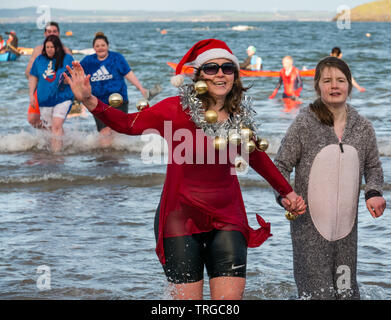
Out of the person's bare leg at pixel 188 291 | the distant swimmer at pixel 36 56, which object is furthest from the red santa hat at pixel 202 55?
the distant swimmer at pixel 36 56

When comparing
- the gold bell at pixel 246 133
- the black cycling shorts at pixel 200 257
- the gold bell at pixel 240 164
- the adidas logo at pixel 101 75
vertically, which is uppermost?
the gold bell at pixel 246 133

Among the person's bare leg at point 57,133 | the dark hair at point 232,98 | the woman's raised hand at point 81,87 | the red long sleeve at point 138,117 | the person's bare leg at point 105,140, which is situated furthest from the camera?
the person's bare leg at point 105,140

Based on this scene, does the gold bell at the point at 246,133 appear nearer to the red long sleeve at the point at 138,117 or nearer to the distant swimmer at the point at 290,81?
the red long sleeve at the point at 138,117

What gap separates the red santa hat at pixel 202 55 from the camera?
383cm

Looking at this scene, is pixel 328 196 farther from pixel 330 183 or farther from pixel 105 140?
pixel 105 140

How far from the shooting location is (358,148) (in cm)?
396

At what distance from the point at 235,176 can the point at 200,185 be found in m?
0.24

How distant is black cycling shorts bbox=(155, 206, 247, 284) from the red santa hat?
85 cm

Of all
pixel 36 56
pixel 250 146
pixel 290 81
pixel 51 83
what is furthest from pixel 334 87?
pixel 290 81

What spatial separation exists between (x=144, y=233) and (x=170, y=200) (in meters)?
2.79

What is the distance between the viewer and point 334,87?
3955mm

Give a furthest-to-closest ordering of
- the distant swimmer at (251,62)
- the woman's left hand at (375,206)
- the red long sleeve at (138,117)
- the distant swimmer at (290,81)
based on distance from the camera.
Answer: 1. the distant swimmer at (251,62)
2. the distant swimmer at (290,81)
3. the woman's left hand at (375,206)
4. the red long sleeve at (138,117)

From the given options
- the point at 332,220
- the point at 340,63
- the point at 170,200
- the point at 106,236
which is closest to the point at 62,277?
the point at 106,236

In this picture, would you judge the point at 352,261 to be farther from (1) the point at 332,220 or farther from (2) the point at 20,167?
(2) the point at 20,167
